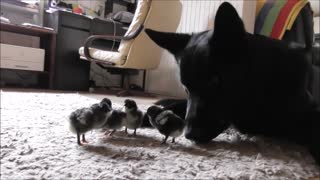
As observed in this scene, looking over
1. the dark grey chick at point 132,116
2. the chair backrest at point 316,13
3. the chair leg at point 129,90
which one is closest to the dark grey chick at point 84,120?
the dark grey chick at point 132,116

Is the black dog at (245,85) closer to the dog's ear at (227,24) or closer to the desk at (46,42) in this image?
the dog's ear at (227,24)

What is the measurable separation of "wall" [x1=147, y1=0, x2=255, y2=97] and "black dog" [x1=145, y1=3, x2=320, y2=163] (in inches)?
63.8

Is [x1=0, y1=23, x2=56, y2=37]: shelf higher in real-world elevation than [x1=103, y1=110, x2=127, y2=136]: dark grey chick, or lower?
higher

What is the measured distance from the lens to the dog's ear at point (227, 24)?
834 mm

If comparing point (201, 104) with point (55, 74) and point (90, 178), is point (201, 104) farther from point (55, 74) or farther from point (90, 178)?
point (55, 74)

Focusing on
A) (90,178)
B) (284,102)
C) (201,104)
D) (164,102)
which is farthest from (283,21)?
(90,178)

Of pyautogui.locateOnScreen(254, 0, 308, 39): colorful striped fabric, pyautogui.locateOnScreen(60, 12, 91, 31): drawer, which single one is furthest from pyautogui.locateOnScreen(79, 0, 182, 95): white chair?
pyautogui.locateOnScreen(254, 0, 308, 39): colorful striped fabric

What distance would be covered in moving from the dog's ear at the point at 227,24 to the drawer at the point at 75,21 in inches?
107

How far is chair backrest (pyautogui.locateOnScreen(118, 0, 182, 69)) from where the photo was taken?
2.78 metres

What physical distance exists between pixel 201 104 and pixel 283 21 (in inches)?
55.0

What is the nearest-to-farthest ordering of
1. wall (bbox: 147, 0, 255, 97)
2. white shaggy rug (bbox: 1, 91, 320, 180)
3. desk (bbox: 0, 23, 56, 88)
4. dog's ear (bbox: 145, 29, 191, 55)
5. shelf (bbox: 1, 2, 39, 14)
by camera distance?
white shaggy rug (bbox: 1, 91, 320, 180), dog's ear (bbox: 145, 29, 191, 55), wall (bbox: 147, 0, 255, 97), desk (bbox: 0, 23, 56, 88), shelf (bbox: 1, 2, 39, 14)

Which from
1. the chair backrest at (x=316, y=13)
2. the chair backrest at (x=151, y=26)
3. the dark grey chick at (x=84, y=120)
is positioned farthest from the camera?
the chair backrest at (x=316, y=13)

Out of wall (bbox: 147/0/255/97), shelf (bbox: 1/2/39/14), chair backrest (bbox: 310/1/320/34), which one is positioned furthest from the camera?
chair backrest (bbox: 310/1/320/34)

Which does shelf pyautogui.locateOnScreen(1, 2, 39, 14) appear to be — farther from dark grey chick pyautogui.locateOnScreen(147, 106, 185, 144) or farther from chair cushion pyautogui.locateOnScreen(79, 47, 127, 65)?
dark grey chick pyautogui.locateOnScreen(147, 106, 185, 144)
